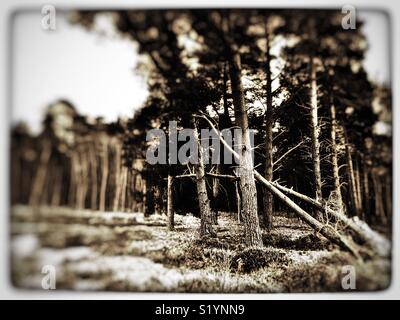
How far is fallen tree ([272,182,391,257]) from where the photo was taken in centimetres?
290

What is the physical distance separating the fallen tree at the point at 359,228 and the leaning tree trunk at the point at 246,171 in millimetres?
307

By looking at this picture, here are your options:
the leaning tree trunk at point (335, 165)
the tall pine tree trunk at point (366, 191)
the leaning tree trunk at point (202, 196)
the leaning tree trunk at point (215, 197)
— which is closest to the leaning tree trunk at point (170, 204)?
the leaning tree trunk at point (202, 196)

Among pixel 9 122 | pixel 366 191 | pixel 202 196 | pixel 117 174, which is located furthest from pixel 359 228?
pixel 9 122

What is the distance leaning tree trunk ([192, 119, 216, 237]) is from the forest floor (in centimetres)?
9

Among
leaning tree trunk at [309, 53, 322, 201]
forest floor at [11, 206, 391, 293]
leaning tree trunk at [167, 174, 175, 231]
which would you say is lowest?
forest floor at [11, 206, 391, 293]

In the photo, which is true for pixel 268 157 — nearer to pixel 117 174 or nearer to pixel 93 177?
pixel 117 174

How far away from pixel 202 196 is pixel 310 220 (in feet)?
4.05

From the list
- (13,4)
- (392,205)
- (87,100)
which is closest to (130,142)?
(87,100)

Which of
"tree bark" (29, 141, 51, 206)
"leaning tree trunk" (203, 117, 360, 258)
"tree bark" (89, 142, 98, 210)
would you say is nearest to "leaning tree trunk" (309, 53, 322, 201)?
"leaning tree trunk" (203, 117, 360, 258)

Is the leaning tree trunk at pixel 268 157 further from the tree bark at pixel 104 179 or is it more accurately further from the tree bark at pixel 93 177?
the tree bark at pixel 93 177

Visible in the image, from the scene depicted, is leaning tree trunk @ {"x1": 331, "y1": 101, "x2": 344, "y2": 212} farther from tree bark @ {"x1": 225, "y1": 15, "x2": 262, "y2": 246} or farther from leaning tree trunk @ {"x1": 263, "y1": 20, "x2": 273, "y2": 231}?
tree bark @ {"x1": 225, "y1": 15, "x2": 262, "y2": 246}

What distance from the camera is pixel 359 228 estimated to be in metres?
2.95

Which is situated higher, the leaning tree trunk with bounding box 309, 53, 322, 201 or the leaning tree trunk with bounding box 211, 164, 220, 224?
the leaning tree trunk with bounding box 309, 53, 322, 201

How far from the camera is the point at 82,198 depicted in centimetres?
286
